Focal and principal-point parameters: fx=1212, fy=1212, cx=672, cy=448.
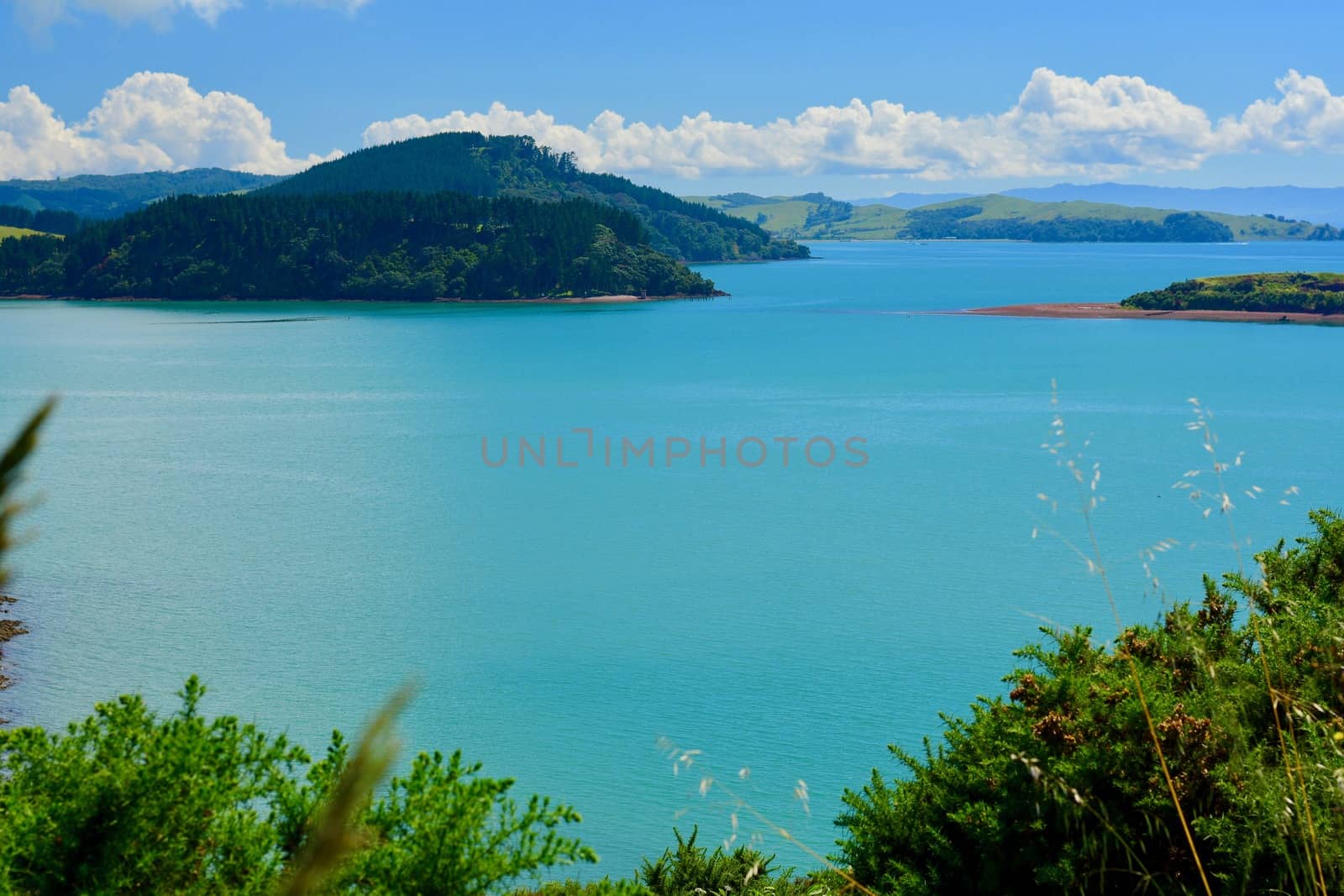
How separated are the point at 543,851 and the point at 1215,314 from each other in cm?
9944

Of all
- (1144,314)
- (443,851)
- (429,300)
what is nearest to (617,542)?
(443,851)

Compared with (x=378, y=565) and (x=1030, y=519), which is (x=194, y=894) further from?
(x=1030, y=519)

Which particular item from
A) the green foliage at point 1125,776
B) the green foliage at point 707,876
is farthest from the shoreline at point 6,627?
the green foliage at point 1125,776

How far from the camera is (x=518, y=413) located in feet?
175

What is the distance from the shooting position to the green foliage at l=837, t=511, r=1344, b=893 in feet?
23.6

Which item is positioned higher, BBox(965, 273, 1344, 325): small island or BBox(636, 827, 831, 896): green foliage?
BBox(965, 273, 1344, 325): small island

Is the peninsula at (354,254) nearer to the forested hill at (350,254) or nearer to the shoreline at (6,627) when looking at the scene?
the forested hill at (350,254)

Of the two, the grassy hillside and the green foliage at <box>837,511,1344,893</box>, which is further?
the grassy hillside

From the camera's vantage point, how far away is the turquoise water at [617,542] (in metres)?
20.6

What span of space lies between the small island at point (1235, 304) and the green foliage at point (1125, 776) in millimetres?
91347

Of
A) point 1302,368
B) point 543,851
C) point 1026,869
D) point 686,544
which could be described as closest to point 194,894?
point 543,851

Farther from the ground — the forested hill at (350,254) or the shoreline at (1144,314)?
the forested hill at (350,254)

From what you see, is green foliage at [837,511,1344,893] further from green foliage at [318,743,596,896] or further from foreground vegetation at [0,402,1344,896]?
green foliage at [318,743,596,896]

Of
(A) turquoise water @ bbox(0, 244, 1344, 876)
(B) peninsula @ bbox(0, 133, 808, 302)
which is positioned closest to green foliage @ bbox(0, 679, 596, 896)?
(A) turquoise water @ bbox(0, 244, 1344, 876)
